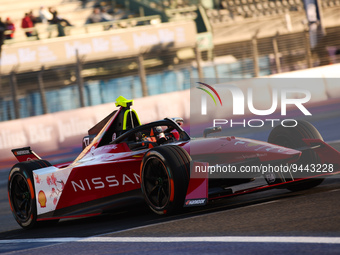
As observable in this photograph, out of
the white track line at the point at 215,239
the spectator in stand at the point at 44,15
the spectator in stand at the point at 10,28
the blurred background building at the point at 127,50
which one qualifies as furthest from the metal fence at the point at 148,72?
the white track line at the point at 215,239

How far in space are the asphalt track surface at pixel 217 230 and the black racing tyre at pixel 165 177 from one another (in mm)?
169

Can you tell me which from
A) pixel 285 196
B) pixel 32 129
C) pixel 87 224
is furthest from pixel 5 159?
pixel 285 196

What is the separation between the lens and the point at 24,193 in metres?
7.91

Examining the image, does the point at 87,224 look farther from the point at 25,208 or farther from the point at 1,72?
the point at 1,72

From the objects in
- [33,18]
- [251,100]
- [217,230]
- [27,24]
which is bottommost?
[217,230]

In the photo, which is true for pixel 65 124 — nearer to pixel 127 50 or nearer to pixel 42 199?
pixel 127 50

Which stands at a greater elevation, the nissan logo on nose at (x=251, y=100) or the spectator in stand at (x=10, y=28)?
the spectator in stand at (x=10, y=28)

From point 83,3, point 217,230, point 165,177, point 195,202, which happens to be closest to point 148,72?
point 83,3

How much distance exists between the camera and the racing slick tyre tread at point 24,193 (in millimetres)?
Result: 7699

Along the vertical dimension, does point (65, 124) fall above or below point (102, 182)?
below

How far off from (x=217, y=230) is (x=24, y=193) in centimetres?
342

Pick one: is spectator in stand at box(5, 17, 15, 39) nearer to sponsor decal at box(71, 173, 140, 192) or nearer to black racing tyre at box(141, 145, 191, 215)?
sponsor decal at box(71, 173, 140, 192)

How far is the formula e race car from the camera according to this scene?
612 cm

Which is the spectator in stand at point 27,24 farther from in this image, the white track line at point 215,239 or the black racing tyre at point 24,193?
the white track line at point 215,239
